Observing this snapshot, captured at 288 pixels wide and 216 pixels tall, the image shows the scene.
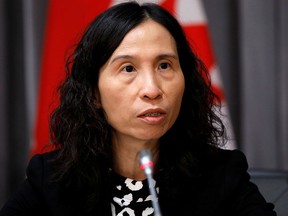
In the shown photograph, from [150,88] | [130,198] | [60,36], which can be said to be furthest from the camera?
[60,36]

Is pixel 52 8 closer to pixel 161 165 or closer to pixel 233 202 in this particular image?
pixel 161 165

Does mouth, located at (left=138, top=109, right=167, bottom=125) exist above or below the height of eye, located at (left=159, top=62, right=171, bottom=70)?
below

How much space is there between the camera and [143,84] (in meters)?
1.26

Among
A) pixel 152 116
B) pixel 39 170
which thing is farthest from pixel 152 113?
pixel 39 170

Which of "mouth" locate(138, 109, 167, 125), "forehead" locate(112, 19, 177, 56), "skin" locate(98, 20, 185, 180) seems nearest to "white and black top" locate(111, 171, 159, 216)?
"skin" locate(98, 20, 185, 180)

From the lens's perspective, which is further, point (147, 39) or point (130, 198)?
point (130, 198)

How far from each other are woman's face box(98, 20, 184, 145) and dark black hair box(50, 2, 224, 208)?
1.5 inches

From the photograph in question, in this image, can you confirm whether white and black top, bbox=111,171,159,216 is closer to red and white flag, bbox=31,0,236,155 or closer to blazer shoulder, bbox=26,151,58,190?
blazer shoulder, bbox=26,151,58,190

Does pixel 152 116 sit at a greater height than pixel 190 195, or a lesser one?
greater

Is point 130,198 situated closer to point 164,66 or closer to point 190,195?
point 190,195

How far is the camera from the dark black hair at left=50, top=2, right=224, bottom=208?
136 cm

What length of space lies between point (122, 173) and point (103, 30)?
39 centimetres

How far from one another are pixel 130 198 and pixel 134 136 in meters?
0.21

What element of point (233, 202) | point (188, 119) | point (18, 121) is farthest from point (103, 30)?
point (18, 121)
